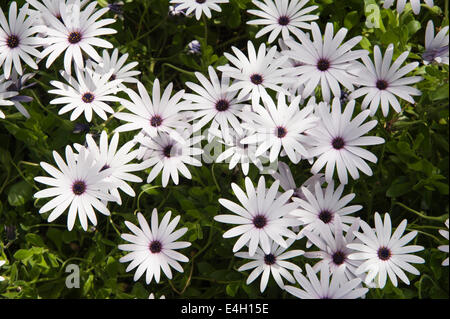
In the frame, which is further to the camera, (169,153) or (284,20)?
(284,20)

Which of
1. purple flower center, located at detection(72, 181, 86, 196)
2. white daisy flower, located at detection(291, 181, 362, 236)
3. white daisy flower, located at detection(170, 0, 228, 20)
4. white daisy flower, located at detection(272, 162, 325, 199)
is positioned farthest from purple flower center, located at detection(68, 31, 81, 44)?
white daisy flower, located at detection(291, 181, 362, 236)

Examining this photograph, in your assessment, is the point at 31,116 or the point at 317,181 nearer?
the point at 317,181

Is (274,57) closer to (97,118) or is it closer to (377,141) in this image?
(377,141)

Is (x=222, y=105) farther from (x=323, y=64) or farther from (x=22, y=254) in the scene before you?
(x=22, y=254)

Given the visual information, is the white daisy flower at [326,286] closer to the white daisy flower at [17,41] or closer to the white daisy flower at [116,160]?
the white daisy flower at [116,160]

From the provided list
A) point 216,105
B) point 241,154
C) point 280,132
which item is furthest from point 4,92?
point 280,132
